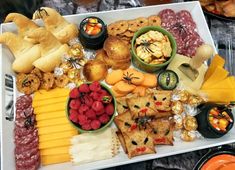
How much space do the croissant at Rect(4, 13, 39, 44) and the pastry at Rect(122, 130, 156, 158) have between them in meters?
0.45

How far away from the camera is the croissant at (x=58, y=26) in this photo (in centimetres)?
111

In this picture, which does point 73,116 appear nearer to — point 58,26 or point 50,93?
point 50,93

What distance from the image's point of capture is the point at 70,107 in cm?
100

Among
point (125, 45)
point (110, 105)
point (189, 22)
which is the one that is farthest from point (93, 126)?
point (189, 22)

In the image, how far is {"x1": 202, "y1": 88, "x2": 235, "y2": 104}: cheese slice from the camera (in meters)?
1.04

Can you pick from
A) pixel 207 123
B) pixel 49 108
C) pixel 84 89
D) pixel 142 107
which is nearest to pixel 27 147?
pixel 49 108

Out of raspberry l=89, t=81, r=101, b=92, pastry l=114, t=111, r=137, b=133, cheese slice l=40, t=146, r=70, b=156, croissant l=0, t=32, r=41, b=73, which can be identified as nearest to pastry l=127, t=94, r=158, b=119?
pastry l=114, t=111, r=137, b=133

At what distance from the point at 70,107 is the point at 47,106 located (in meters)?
0.10

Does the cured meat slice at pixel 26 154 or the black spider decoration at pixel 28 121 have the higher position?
the black spider decoration at pixel 28 121

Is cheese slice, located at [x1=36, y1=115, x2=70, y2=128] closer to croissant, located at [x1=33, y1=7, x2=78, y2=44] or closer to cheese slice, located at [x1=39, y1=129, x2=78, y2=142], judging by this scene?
cheese slice, located at [x1=39, y1=129, x2=78, y2=142]

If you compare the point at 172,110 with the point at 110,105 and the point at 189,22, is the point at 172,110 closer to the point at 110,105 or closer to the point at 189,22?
the point at 110,105

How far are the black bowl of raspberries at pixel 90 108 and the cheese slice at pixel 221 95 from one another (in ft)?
1.01

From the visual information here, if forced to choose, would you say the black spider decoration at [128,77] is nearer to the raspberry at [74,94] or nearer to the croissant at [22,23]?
the raspberry at [74,94]

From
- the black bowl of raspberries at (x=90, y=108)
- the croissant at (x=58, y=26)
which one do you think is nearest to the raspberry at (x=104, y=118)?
the black bowl of raspberries at (x=90, y=108)
